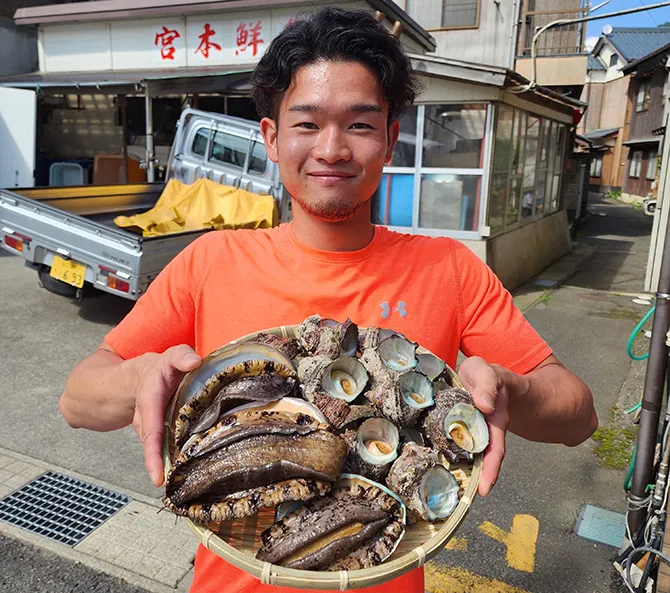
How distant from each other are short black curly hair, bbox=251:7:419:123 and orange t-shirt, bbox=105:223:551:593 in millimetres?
550

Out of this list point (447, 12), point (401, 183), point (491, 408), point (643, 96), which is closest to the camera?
point (491, 408)

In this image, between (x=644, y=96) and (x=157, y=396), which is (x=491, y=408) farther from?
(x=644, y=96)

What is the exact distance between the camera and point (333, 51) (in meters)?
1.82

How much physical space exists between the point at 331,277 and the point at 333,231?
0.16m

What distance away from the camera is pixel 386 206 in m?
10.3

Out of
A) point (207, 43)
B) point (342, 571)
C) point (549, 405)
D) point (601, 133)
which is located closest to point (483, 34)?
point (207, 43)

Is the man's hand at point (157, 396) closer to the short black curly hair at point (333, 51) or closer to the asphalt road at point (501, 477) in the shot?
the short black curly hair at point (333, 51)

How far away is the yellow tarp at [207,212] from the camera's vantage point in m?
7.98

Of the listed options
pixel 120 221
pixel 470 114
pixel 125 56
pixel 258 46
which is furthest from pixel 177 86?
pixel 470 114

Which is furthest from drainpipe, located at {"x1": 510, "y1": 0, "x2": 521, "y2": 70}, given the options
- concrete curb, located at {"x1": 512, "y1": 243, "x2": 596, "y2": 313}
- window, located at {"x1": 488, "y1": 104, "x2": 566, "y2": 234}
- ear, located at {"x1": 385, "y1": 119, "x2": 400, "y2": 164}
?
ear, located at {"x1": 385, "y1": 119, "x2": 400, "y2": 164}

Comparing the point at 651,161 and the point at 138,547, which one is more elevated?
the point at 651,161

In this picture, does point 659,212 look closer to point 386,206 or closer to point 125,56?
point 386,206

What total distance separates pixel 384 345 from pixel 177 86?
11.9 m

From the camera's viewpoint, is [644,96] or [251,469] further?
[644,96]
